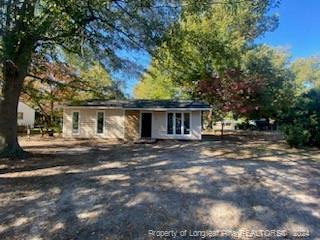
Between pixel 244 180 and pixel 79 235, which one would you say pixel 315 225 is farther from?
pixel 79 235

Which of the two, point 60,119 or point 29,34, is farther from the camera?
point 60,119

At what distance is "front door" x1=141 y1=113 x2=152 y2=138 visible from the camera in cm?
2219

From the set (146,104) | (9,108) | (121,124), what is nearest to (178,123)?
(146,104)

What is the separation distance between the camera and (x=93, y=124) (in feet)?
74.6

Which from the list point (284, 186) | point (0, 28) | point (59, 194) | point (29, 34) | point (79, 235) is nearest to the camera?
point (79, 235)

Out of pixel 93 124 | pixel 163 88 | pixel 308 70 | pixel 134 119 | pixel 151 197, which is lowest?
pixel 151 197

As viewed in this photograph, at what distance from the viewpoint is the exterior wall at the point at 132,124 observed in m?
22.1

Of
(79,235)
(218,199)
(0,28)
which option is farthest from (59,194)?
(0,28)

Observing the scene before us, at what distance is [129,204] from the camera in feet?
22.8

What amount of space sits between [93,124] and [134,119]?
294 centimetres

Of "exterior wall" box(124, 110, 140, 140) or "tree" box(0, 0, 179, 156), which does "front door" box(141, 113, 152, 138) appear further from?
"tree" box(0, 0, 179, 156)

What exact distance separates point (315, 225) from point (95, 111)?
1839 cm

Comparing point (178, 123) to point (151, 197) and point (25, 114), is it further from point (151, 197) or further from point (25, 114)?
point (25, 114)

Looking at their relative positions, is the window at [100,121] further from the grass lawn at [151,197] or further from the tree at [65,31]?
the grass lawn at [151,197]
